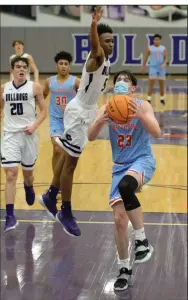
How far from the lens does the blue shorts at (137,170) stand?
606cm

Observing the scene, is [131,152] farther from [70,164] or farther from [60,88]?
[60,88]

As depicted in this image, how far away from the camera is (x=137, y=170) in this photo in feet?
19.8

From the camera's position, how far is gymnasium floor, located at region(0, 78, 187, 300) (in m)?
8.18

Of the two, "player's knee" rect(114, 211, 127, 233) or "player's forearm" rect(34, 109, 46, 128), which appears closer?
"player's knee" rect(114, 211, 127, 233)

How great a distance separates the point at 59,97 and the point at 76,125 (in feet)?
9.59

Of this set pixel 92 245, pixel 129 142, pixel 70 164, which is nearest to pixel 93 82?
pixel 129 142

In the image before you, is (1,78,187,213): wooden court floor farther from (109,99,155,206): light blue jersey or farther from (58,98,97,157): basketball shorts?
(109,99,155,206): light blue jersey

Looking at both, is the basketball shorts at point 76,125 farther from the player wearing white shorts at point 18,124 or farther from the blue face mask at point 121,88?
the player wearing white shorts at point 18,124

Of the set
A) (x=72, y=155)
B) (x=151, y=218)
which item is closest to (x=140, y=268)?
(x=151, y=218)

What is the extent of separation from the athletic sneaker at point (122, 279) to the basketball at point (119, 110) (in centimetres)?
257

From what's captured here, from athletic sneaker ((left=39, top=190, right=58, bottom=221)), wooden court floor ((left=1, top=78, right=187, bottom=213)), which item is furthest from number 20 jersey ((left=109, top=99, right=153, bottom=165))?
wooden court floor ((left=1, top=78, right=187, bottom=213))

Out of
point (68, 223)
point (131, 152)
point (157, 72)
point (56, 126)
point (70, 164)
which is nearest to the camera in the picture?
point (131, 152)

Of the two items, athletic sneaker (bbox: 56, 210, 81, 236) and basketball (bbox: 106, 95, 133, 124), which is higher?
basketball (bbox: 106, 95, 133, 124)

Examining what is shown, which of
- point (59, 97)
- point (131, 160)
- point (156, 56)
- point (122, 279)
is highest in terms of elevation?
point (156, 56)
